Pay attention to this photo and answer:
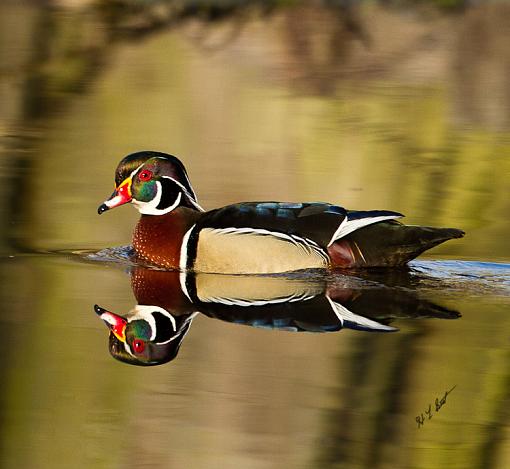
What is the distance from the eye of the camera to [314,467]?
5926 millimetres

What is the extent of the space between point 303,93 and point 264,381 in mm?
10490

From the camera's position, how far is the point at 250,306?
836cm

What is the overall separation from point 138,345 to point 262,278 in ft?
5.57

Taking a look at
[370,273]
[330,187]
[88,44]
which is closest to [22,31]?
[88,44]

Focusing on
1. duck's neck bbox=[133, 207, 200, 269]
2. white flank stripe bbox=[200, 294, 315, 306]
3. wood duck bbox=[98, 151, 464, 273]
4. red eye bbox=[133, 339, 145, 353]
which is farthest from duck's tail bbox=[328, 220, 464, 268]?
red eye bbox=[133, 339, 145, 353]

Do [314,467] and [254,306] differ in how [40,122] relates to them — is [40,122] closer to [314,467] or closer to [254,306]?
[254,306]

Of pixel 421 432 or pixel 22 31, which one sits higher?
pixel 22 31

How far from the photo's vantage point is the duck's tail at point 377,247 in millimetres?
9078

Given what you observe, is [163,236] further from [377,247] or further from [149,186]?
[377,247]

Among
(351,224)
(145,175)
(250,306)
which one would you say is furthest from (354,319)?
(145,175)

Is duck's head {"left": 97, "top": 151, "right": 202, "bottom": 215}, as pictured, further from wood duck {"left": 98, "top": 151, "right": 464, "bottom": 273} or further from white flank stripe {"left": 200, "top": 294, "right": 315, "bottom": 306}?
white flank stripe {"left": 200, "top": 294, "right": 315, "bottom": 306}

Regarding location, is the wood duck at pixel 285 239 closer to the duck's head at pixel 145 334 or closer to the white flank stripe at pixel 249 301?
the white flank stripe at pixel 249 301
